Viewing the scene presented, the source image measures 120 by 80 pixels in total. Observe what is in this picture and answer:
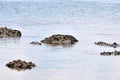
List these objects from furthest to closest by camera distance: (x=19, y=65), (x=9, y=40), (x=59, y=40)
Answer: (x=9, y=40) → (x=59, y=40) → (x=19, y=65)

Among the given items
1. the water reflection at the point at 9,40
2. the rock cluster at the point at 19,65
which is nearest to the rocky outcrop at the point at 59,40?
the water reflection at the point at 9,40

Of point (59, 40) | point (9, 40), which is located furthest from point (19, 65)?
point (9, 40)

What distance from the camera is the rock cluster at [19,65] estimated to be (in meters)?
30.0

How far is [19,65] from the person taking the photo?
98.8ft

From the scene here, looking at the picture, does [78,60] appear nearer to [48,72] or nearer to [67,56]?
[67,56]

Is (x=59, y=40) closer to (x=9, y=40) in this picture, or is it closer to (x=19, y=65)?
(x=9, y=40)

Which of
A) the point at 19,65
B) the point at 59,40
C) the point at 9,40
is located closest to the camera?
the point at 19,65

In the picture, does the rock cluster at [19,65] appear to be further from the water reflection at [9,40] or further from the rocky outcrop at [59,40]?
the water reflection at [9,40]

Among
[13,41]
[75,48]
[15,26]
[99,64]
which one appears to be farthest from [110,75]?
[15,26]

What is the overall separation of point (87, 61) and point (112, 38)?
12526mm

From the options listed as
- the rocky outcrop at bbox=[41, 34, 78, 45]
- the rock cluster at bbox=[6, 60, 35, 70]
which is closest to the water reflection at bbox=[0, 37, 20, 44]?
the rocky outcrop at bbox=[41, 34, 78, 45]

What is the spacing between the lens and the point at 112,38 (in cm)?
4478

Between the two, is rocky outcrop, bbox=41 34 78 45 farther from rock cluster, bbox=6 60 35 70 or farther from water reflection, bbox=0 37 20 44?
rock cluster, bbox=6 60 35 70

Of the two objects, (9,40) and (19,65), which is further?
(9,40)
